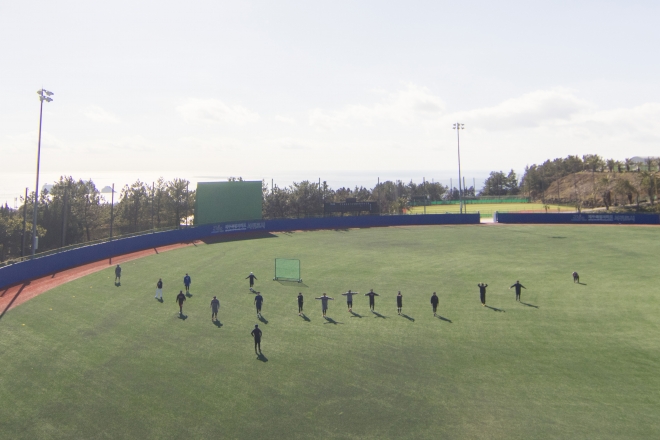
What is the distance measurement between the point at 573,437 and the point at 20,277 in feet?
112

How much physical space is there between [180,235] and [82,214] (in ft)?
102

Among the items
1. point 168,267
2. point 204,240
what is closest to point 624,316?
point 168,267

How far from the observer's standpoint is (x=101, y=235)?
249 ft

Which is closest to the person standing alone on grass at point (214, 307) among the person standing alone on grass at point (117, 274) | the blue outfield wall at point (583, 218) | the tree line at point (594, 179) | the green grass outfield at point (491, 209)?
the person standing alone on grass at point (117, 274)

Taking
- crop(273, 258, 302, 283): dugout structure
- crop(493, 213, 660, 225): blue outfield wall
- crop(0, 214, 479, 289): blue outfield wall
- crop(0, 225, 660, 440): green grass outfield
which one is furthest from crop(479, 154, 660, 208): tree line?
crop(273, 258, 302, 283): dugout structure

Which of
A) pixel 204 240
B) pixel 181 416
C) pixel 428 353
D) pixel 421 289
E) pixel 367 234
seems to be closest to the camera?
pixel 181 416

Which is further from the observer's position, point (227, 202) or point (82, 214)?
point (82, 214)

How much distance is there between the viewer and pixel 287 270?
102ft

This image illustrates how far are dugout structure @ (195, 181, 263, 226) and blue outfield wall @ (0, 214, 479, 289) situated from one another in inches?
69.8

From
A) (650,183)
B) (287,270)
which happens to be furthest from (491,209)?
(287,270)

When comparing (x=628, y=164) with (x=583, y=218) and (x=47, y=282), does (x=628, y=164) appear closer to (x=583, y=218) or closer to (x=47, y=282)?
(x=583, y=218)

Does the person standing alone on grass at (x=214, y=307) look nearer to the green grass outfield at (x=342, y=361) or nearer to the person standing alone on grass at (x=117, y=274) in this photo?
the green grass outfield at (x=342, y=361)

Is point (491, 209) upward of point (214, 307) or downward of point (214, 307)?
upward

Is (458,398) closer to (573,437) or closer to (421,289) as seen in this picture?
(573,437)
